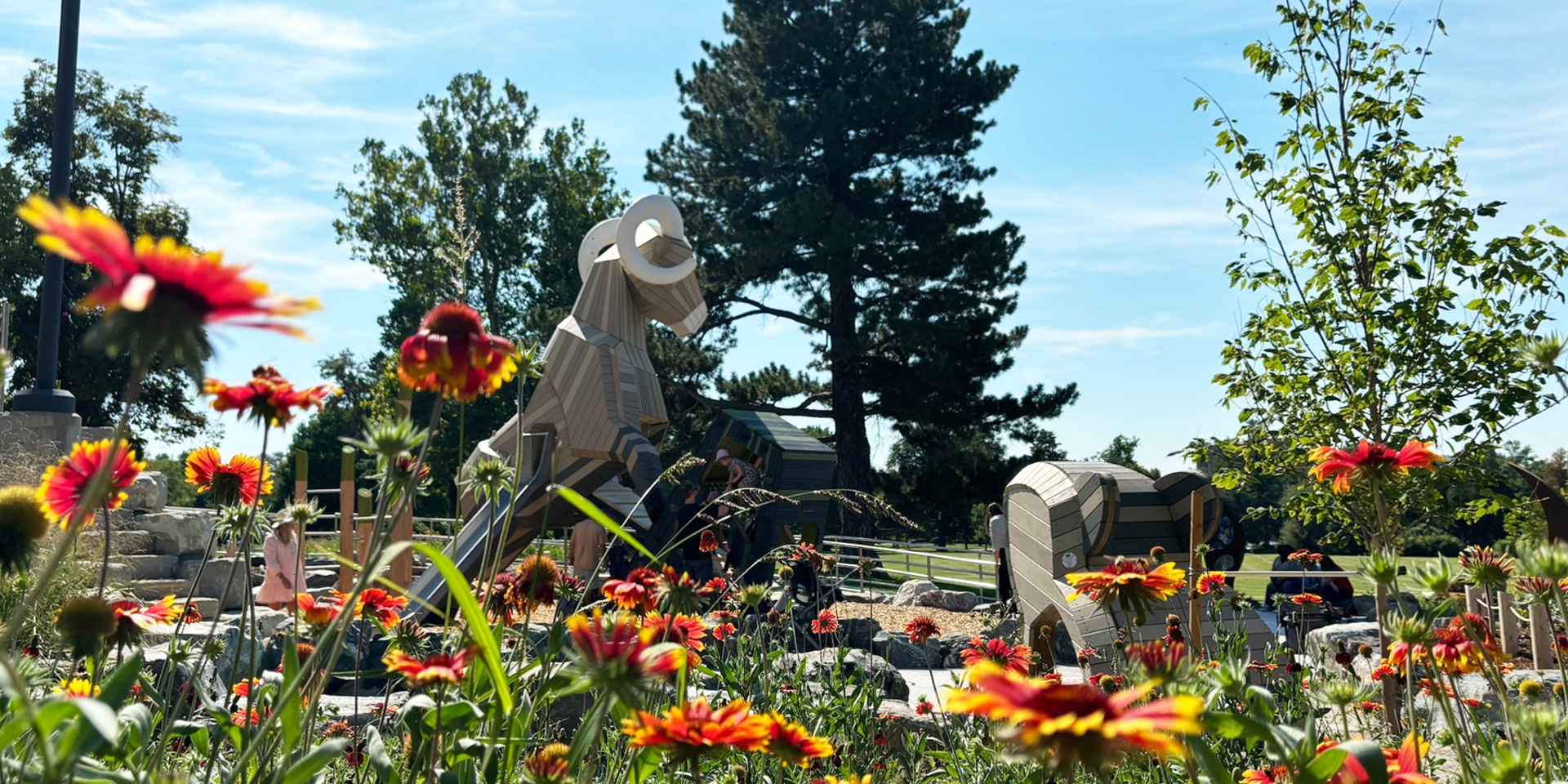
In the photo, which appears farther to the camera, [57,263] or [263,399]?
[57,263]

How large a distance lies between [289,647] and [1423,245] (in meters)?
9.33

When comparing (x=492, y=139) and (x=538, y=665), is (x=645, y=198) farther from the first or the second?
(x=492, y=139)

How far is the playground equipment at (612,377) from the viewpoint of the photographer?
39.6 ft

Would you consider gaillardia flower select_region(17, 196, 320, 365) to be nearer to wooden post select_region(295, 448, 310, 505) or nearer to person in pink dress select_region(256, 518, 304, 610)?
wooden post select_region(295, 448, 310, 505)

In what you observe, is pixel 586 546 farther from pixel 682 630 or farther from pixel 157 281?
pixel 157 281

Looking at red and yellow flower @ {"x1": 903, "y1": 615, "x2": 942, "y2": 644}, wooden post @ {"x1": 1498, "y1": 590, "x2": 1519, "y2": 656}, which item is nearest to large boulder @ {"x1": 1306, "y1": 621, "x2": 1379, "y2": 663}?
wooden post @ {"x1": 1498, "y1": 590, "x2": 1519, "y2": 656}

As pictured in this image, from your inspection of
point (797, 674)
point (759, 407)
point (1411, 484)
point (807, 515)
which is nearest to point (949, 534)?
point (759, 407)

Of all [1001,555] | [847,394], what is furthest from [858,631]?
[847,394]

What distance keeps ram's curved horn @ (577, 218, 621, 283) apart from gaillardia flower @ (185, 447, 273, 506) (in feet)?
37.3

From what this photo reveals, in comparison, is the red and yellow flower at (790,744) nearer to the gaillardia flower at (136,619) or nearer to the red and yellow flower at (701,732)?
the red and yellow flower at (701,732)

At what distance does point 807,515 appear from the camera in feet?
43.2

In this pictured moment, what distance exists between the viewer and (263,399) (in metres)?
1.51

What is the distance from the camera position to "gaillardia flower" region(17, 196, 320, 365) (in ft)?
2.85

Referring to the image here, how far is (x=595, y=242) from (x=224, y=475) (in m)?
12.2
